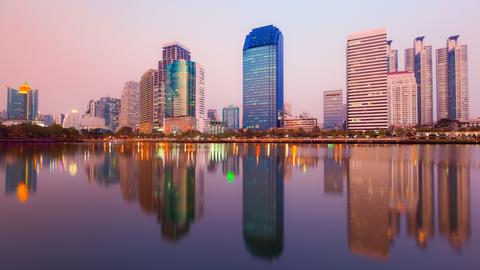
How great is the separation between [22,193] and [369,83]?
205m

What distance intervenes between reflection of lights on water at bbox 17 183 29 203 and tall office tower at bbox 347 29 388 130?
197 m

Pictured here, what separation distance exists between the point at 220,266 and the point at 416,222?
861 centimetres

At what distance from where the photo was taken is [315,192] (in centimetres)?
1873

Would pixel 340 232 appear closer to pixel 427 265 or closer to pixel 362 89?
pixel 427 265

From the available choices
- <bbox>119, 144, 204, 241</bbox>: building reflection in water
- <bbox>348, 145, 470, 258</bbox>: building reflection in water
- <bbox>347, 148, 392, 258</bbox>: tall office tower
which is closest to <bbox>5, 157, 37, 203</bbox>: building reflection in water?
<bbox>119, 144, 204, 241</bbox>: building reflection in water

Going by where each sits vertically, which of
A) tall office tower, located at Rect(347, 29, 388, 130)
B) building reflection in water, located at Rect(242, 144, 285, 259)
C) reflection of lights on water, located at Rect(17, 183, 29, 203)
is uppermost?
tall office tower, located at Rect(347, 29, 388, 130)

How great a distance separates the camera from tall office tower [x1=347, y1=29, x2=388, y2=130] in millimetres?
190750

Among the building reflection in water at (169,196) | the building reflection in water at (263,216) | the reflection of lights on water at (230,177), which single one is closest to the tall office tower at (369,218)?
the building reflection in water at (263,216)

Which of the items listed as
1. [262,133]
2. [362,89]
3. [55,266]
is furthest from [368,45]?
[55,266]

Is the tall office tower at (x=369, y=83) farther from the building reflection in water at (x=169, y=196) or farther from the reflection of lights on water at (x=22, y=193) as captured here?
the reflection of lights on water at (x=22, y=193)

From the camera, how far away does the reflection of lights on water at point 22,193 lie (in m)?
16.8

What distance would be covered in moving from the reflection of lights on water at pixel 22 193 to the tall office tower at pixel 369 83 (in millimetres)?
196993

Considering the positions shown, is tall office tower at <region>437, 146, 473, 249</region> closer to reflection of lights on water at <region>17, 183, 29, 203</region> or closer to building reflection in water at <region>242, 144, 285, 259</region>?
building reflection in water at <region>242, 144, 285, 259</region>

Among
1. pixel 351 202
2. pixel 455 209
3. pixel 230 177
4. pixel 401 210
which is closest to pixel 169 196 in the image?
pixel 230 177
